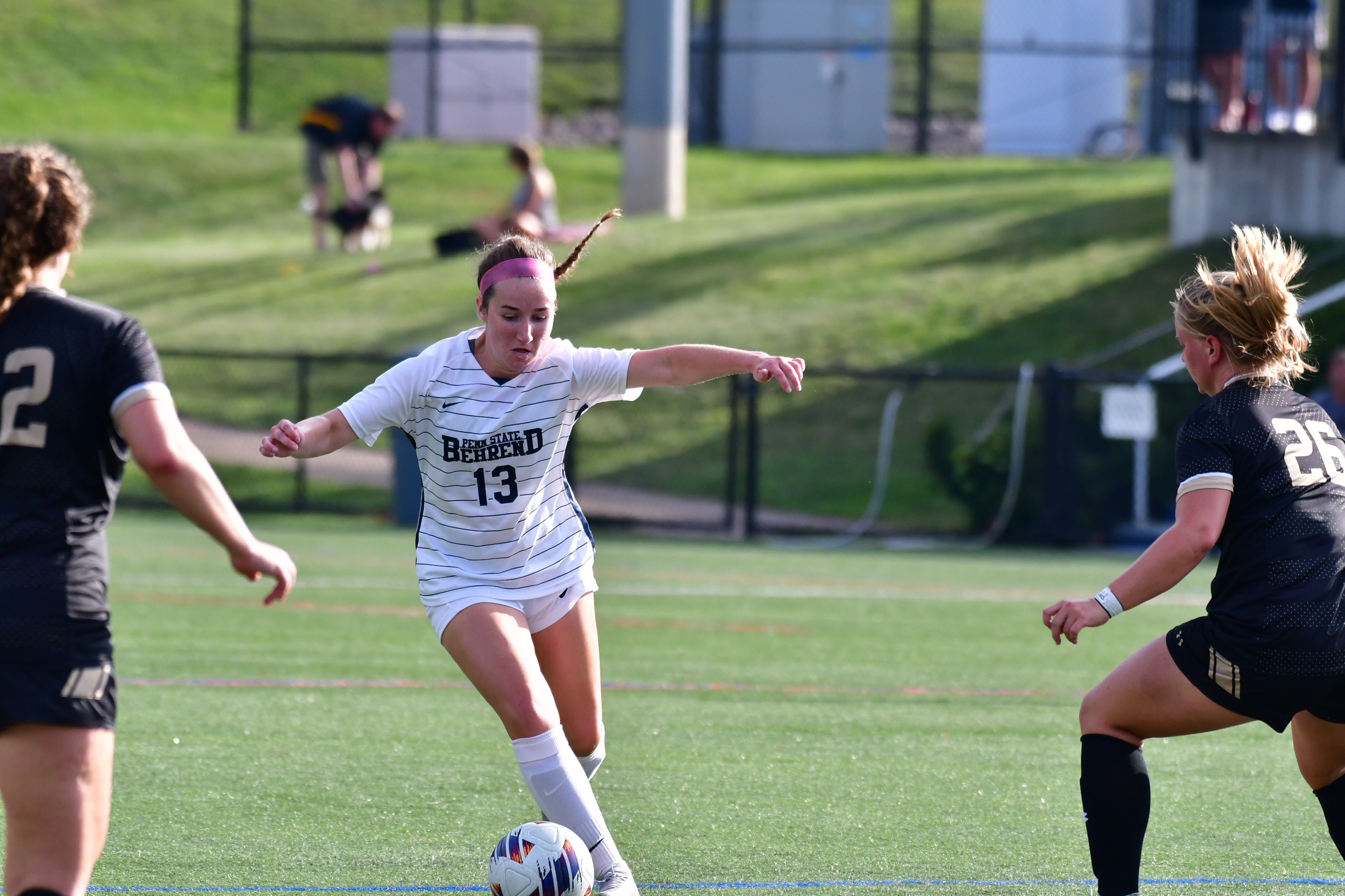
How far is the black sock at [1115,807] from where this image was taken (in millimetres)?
4254

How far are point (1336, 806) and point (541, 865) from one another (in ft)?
6.71

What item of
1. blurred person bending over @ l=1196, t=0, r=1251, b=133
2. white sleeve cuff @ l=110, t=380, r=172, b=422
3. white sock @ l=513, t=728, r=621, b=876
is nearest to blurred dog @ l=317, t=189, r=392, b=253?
blurred person bending over @ l=1196, t=0, r=1251, b=133

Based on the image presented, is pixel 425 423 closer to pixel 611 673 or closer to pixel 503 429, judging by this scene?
pixel 503 429

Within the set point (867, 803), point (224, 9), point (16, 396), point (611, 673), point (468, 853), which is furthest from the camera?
point (224, 9)

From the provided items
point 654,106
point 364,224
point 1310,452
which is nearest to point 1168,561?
point 1310,452

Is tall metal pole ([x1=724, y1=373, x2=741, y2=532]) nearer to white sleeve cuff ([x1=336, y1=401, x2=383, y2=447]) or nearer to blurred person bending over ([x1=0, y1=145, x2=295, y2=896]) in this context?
white sleeve cuff ([x1=336, y1=401, x2=383, y2=447])

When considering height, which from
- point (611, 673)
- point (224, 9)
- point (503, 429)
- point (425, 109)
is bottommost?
point (611, 673)

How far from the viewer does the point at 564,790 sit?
4562mm

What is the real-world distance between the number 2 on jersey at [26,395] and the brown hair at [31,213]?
11 cm

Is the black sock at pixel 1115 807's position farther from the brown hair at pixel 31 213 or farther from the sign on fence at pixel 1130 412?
the sign on fence at pixel 1130 412

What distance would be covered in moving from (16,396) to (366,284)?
66.4 feet

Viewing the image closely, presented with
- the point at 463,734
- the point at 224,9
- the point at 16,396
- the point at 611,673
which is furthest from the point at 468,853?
the point at 224,9

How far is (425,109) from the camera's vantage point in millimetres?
33906

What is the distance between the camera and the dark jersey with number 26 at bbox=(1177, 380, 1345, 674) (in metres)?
4.04
